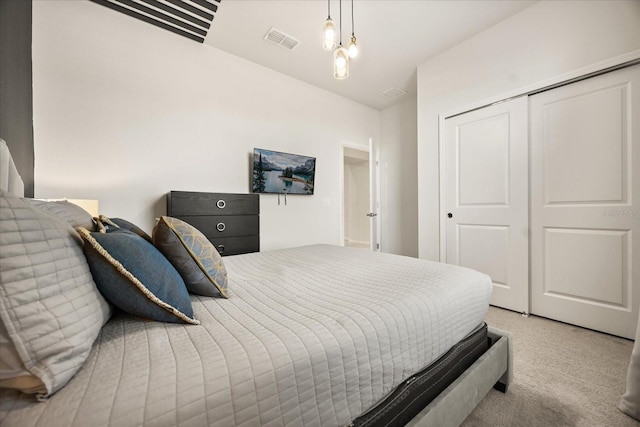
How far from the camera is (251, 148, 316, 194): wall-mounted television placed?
117 inches

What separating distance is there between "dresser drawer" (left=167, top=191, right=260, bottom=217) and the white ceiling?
171 centimetres

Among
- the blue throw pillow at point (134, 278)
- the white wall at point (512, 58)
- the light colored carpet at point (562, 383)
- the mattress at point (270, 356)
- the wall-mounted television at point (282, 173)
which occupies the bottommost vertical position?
the light colored carpet at point (562, 383)

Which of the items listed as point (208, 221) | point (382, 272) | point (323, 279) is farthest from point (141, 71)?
point (382, 272)

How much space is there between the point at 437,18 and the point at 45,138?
3.62 m

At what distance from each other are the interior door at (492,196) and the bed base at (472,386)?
1382 millimetres

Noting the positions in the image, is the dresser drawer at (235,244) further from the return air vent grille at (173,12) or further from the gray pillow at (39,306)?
the return air vent grille at (173,12)

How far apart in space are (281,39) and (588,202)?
3277 millimetres

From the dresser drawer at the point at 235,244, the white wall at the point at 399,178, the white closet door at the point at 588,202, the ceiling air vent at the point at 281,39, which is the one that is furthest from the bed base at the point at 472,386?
the ceiling air vent at the point at 281,39

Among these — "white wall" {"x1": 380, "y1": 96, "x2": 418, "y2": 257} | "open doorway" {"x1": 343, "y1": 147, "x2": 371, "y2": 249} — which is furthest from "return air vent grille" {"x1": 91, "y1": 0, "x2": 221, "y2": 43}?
"open doorway" {"x1": 343, "y1": 147, "x2": 371, "y2": 249}

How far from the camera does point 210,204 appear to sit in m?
2.45

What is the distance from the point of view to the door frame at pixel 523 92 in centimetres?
186

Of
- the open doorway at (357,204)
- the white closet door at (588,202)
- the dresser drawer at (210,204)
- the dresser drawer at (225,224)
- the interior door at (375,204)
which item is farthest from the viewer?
the open doorway at (357,204)

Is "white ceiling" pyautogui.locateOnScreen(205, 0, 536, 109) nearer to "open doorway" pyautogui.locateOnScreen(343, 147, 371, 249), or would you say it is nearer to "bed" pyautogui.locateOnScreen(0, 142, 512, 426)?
"bed" pyautogui.locateOnScreen(0, 142, 512, 426)

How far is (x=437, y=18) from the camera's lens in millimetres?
2365
